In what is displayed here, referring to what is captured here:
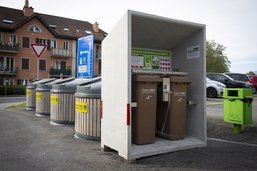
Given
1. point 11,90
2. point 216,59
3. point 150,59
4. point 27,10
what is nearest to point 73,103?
point 150,59

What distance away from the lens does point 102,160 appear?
5137mm

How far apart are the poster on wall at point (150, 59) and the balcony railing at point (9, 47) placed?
34.8 metres

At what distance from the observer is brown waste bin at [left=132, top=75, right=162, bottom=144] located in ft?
17.8

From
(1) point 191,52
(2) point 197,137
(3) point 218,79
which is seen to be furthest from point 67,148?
(3) point 218,79

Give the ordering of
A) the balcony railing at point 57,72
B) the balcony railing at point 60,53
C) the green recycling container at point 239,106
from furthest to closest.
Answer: the balcony railing at point 60,53
the balcony railing at point 57,72
the green recycling container at point 239,106

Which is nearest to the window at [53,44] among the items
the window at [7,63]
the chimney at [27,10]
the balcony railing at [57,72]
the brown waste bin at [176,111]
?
the balcony railing at [57,72]

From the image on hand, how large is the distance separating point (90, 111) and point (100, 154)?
1.43 metres

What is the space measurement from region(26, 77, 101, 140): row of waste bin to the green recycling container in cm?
343

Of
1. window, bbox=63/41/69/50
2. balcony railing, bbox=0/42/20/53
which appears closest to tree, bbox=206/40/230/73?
window, bbox=63/41/69/50

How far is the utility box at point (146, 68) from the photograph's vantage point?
4.95 m

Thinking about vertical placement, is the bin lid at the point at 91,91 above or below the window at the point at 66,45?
below

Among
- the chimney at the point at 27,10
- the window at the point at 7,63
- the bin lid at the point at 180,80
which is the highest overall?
the chimney at the point at 27,10

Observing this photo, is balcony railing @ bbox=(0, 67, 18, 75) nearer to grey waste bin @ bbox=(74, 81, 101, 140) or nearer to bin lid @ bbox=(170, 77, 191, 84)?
grey waste bin @ bbox=(74, 81, 101, 140)

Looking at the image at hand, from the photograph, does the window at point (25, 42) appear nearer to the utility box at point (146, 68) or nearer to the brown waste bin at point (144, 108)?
the utility box at point (146, 68)
